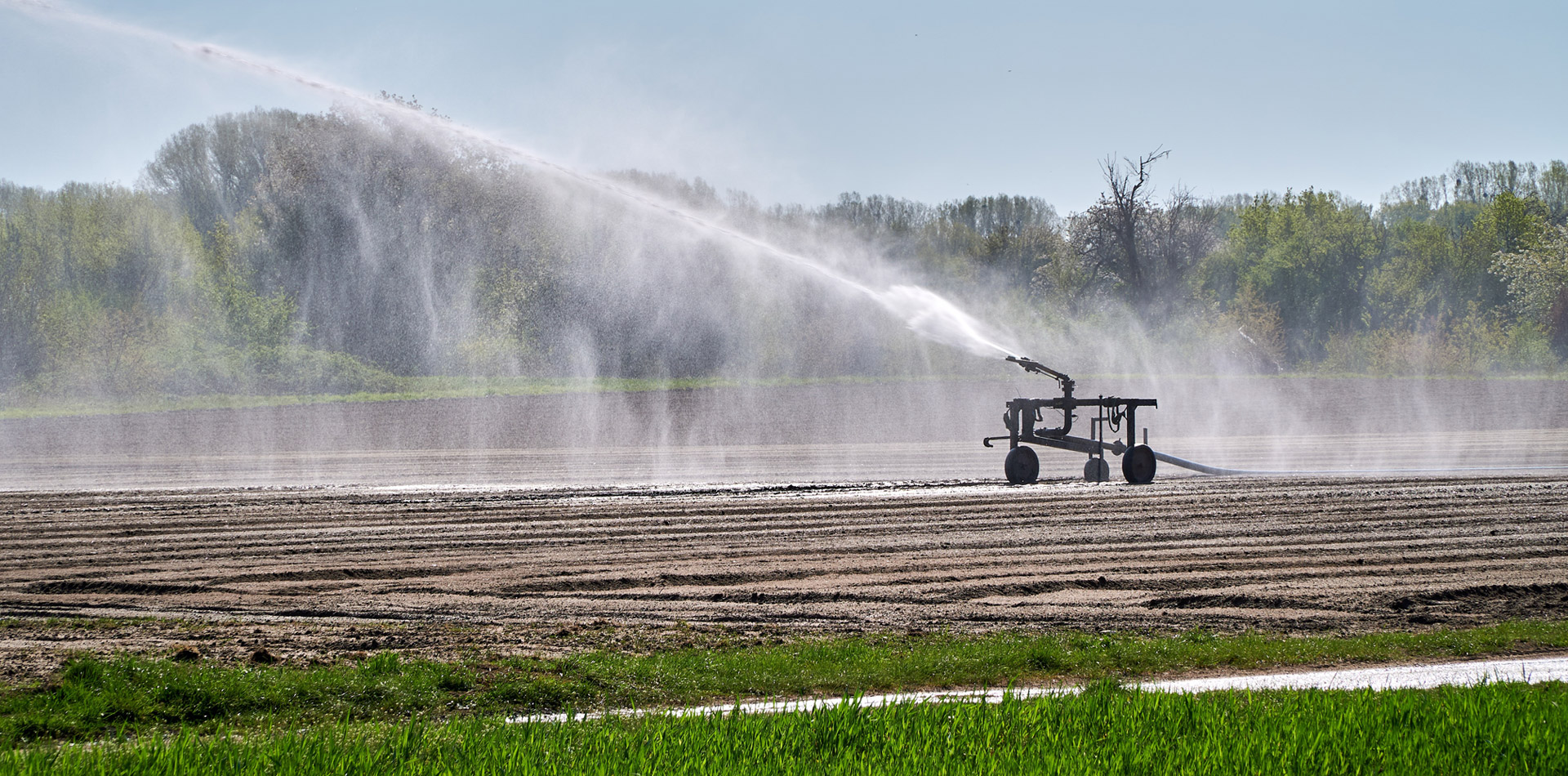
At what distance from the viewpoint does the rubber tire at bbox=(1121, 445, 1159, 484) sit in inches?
952

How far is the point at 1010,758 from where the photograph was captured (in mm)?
6223

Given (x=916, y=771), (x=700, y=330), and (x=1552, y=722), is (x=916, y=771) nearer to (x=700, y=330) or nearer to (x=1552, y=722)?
(x=1552, y=722)

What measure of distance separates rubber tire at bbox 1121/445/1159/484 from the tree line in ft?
56.5

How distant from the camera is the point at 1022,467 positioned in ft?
80.0

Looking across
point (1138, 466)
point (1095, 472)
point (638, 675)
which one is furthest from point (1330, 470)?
point (638, 675)

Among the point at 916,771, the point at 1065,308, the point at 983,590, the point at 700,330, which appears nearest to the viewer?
the point at 916,771

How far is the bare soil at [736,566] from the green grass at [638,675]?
675 mm

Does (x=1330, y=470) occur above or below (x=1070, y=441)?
below

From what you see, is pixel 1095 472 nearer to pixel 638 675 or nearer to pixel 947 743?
pixel 638 675

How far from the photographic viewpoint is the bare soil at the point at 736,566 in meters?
10.9

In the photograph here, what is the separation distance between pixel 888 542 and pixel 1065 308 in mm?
48504

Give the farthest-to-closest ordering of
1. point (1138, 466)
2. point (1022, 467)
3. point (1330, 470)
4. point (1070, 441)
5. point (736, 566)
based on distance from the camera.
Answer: point (1330, 470), point (1070, 441), point (1022, 467), point (1138, 466), point (736, 566)

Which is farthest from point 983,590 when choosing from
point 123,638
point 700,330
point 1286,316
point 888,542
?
point 1286,316

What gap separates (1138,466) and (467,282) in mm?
34529
